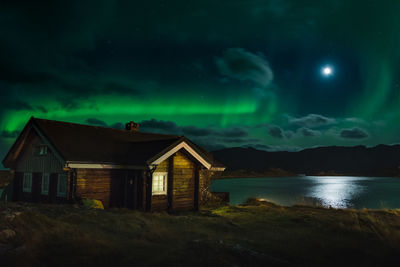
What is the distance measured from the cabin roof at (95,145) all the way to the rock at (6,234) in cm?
848

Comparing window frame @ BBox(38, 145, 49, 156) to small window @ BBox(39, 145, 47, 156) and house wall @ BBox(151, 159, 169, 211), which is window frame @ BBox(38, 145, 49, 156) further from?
house wall @ BBox(151, 159, 169, 211)

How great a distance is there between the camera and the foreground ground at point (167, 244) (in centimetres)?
773

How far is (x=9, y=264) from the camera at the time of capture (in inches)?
278

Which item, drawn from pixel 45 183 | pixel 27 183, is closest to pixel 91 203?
pixel 45 183

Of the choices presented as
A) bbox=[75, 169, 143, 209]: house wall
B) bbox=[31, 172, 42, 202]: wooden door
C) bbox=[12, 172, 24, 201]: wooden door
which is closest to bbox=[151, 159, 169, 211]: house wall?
bbox=[75, 169, 143, 209]: house wall

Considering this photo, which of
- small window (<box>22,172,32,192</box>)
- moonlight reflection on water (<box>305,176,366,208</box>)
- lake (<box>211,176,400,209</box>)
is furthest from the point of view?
lake (<box>211,176,400,209</box>)

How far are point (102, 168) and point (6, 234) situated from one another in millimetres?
9995

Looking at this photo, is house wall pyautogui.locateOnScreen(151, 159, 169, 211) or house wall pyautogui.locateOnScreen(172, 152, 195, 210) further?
house wall pyautogui.locateOnScreen(172, 152, 195, 210)

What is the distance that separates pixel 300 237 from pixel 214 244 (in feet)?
14.8

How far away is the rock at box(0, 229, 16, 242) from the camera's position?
8397 mm

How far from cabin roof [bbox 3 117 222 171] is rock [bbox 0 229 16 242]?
8480 mm

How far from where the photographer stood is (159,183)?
1947 centimetres

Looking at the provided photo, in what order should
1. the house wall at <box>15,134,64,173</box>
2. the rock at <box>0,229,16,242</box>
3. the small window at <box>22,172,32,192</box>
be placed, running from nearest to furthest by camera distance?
the rock at <box>0,229,16,242</box>, the house wall at <box>15,134,64,173</box>, the small window at <box>22,172,32,192</box>

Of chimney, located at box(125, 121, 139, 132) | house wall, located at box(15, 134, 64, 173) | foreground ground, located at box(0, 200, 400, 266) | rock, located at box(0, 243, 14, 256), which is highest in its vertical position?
chimney, located at box(125, 121, 139, 132)
